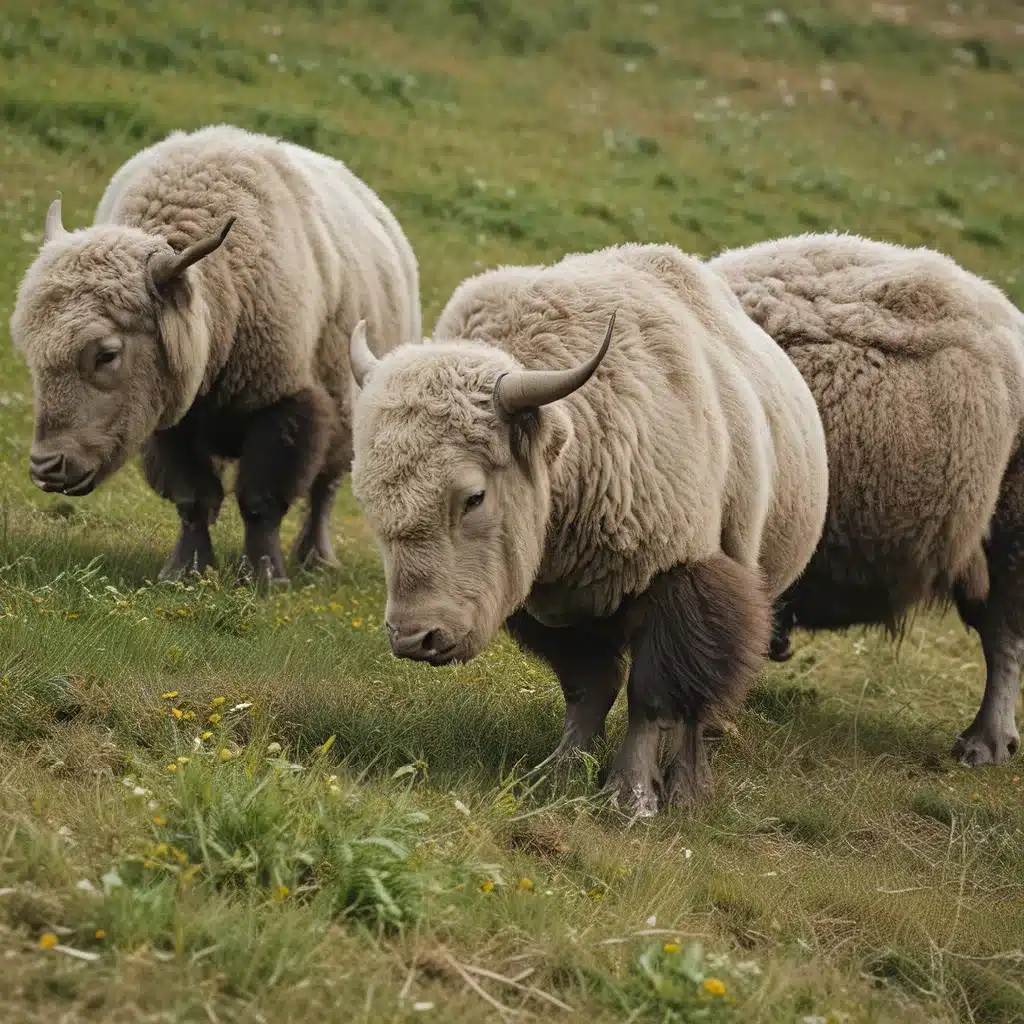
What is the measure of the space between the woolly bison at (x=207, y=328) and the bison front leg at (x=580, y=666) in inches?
101

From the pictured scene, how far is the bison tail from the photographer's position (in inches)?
246

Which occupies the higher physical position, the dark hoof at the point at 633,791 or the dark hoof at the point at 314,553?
the dark hoof at the point at 633,791

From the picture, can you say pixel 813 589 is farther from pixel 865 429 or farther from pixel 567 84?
pixel 567 84

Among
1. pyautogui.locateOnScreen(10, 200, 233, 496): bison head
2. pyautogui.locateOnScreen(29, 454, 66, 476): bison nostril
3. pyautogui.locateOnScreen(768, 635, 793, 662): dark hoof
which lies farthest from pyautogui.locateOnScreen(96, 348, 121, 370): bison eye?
pyautogui.locateOnScreen(768, 635, 793, 662): dark hoof

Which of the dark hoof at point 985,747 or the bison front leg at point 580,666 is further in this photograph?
the dark hoof at point 985,747

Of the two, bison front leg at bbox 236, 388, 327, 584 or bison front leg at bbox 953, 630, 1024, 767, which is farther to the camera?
bison front leg at bbox 236, 388, 327, 584

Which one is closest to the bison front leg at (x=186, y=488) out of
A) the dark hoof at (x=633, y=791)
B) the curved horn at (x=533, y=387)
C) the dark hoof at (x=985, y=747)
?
the dark hoof at (x=633, y=791)

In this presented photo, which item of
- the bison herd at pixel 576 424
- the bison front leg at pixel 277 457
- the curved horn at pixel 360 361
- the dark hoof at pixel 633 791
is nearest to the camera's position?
the bison herd at pixel 576 424

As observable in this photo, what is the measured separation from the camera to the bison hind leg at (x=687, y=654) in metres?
6.26

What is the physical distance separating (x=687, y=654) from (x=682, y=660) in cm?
3

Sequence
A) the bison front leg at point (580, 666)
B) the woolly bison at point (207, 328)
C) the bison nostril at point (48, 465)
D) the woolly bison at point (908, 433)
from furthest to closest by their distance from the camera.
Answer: the woolly bison at point (908, 433) → the woolly bison at point (207, 328) → the bison nostril at point (48, 465) → the bison front leg at point (580, 666)

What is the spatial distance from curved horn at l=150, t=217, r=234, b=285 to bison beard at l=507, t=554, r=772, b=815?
2.93 meters

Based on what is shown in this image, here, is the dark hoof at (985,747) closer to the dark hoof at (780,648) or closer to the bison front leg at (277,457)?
the dark hoof at (780,648)

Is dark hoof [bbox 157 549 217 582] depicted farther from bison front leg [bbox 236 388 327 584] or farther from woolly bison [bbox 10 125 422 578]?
bison front leg [bbox 236 388 327 584]
